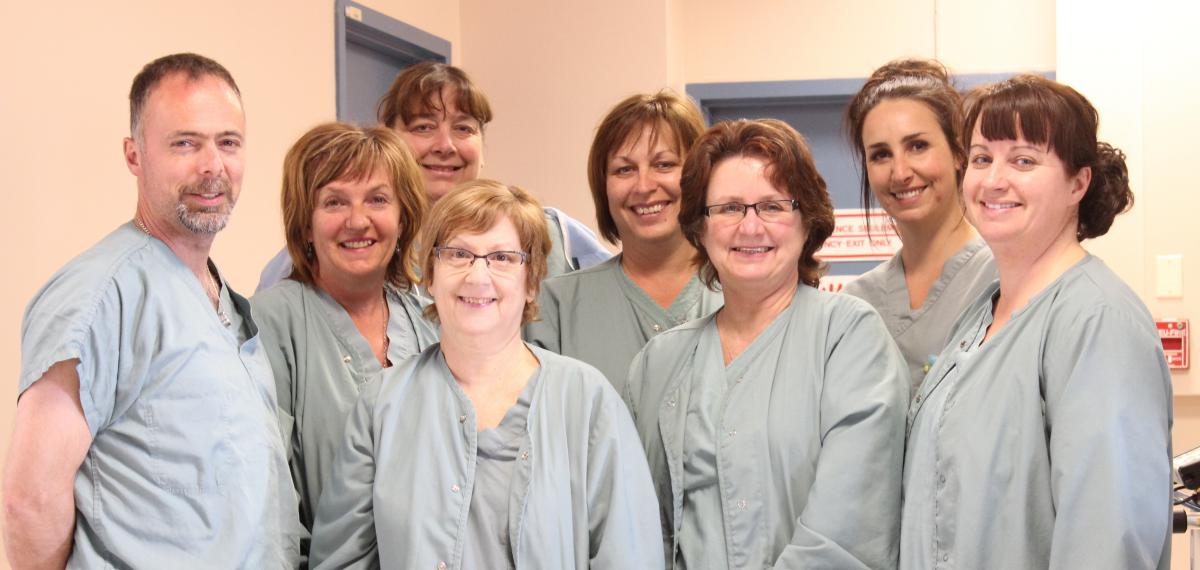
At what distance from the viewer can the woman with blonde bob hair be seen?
85.0 inches

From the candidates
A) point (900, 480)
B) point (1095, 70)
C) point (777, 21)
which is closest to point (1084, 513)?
point (900, 480)

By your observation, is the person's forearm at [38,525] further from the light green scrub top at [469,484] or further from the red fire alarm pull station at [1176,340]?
the red fire alarm pull station at [1176,340]

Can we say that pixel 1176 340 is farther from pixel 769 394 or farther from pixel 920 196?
pixel 769 394

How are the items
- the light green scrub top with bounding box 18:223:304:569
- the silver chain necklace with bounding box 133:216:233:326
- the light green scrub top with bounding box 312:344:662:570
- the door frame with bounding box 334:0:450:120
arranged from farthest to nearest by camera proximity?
the door frame with bounding box 334:0:450:120 < the silver chain necklace with bounding box 133:216:233:326 < the light green scrub top with bounding box 312:344:662:570 < the light green scrub top with bounding box 18:223:304:569

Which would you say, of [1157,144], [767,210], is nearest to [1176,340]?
[1157,144]

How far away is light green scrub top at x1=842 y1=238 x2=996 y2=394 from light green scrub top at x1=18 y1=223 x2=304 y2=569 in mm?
1238

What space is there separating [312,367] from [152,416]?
0.47m

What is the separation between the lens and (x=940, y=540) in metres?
1.77

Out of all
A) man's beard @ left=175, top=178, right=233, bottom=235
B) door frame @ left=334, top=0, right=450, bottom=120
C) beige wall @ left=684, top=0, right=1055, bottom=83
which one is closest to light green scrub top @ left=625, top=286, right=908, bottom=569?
man's beard @ left=175, top=178, right=233, bottom=235

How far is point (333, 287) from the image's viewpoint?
7.54ft

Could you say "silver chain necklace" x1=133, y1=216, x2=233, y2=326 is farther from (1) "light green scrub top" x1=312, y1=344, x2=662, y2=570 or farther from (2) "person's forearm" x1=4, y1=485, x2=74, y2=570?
(2) "person's forearm" x1=4, y1=485, x2=74, y2=570

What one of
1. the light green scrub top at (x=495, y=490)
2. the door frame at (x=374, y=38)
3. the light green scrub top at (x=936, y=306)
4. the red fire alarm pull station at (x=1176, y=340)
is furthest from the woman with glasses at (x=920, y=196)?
the red fire alarm pull station at (x=1176, y=340)

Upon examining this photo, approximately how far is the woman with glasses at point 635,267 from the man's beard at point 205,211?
77 centimetres

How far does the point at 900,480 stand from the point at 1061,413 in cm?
36
